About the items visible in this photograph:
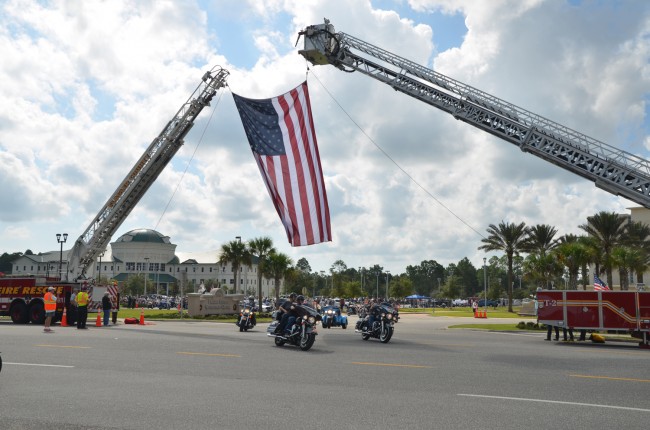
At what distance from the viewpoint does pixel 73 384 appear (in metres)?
9.84

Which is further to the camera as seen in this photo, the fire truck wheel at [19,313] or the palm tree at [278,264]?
the palm tree at [278,264]

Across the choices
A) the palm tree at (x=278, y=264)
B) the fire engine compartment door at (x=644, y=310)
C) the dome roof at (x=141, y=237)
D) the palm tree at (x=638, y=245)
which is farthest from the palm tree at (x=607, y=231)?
the dome roof at (x=141, y=237)

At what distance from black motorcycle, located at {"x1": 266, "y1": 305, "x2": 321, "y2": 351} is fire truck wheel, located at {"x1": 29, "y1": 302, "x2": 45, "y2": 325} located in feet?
52.3

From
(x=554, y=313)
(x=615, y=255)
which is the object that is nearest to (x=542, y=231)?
(x=615, y=255)

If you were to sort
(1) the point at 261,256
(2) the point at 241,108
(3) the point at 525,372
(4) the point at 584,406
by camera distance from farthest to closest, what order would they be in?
(1) the point at 261,256 → (2) the point at 241,108 → (3) the point at 525,372 → (4) the point at 584,406

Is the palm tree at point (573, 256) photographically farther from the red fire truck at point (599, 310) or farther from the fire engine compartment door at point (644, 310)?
the fire engine compartment door at point (644, 310)

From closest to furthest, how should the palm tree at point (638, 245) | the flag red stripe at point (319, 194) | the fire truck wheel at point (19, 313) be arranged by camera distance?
the flag red stripe at point (319, 194) → the fire truck wheel at point (19, 313) → the palm tree at point (638, 245)

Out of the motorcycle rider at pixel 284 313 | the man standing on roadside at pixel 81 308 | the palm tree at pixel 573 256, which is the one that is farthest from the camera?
the palm tree at pixel 573 256

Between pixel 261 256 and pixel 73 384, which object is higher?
pixel 261 256

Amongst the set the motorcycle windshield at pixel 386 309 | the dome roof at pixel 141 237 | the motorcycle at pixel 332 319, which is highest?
the dome roof at pixel 141 237

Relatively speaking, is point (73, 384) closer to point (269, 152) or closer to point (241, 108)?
point (269, 152)

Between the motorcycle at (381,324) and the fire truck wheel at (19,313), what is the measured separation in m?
17.2

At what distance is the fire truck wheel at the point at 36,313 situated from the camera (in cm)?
2830

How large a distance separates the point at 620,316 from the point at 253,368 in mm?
14243
